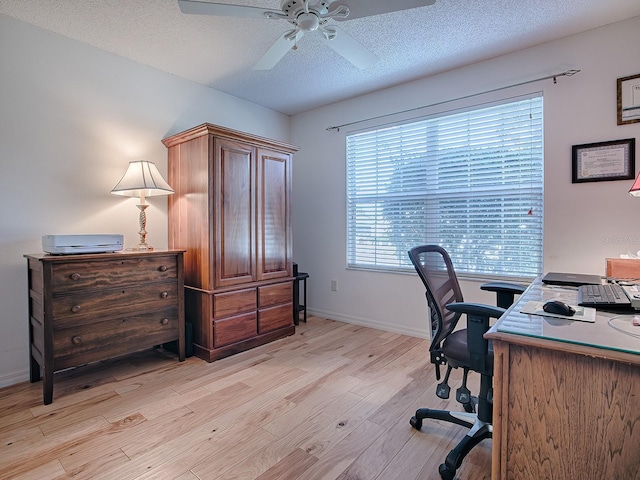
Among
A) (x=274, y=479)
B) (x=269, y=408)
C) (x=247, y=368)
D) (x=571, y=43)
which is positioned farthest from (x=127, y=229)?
(x=571, y=43)

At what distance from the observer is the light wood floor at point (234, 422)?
1484mm

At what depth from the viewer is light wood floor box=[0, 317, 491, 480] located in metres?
1.48

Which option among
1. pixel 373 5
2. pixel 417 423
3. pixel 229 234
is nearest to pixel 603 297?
pixel 417 423

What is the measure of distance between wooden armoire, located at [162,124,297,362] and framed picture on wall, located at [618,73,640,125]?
2.58 meters

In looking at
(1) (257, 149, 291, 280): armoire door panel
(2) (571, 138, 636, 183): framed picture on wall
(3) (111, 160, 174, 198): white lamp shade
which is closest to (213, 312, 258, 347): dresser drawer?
(1) (257, 149, 291, 280): armoire door panel

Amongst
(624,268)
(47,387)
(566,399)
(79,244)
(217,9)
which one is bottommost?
(47,387)

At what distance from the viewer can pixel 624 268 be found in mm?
1915

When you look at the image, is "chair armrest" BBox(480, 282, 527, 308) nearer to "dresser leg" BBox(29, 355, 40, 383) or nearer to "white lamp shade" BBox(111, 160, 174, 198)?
"white lamp shade" BBox(111, 160, 174, 198)

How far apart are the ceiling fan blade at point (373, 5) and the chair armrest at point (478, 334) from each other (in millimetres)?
1362

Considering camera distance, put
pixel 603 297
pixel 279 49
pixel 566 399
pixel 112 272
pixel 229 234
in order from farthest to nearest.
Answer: pixel 229 234
pixel 112 272
pixel 279 49
pixel 603 297
pixel 566 399

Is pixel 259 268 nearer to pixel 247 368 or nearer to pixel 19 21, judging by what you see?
pixel 247 368

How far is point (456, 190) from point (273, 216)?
1.70 metres

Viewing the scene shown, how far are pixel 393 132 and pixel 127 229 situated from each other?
2.63m

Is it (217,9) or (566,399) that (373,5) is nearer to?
(217,9)
